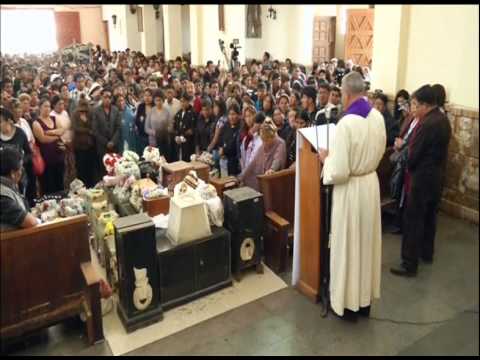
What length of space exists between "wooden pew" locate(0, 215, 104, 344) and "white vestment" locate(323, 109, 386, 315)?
160cm

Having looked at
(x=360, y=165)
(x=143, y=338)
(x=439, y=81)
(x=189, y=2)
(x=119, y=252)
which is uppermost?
(x=189, y=2)

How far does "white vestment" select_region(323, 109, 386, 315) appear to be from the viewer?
2861mm

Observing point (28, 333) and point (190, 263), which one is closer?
point (28, 333)

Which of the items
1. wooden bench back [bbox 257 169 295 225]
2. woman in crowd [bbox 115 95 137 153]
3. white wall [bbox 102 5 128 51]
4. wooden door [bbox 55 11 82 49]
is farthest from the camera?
white wall [bbox 102 5 128 51]

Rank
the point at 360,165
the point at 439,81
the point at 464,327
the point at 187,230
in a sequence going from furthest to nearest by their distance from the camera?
1. the point at 439,81
2. the point at 187,230
3. the point at 360,165
4. the point at 464,327

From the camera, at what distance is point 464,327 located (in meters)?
1.96

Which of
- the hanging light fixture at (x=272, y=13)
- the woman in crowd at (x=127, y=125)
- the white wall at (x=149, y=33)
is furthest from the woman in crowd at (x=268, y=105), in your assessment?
the hanging light fixture at (x=272, y=13)

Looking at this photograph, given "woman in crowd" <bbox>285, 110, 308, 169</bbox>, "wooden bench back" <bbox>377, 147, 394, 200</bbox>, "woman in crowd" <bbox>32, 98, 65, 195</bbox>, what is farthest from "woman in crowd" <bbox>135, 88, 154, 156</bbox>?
"wooden bench back" <bbox>377, 147, 394, 200</bbox>

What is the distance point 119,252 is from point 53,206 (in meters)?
1.24

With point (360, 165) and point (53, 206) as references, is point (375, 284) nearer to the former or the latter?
point (360, 165)

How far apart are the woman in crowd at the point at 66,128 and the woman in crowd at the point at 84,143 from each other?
0.05 meters

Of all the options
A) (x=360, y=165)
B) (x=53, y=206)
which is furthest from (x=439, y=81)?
(x=53, y=206)

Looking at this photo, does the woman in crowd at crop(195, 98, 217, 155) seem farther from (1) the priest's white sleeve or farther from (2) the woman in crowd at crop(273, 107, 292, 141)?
(1) the priest's white sleeve

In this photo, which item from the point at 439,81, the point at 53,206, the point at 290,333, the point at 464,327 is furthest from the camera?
the point at 439,81
